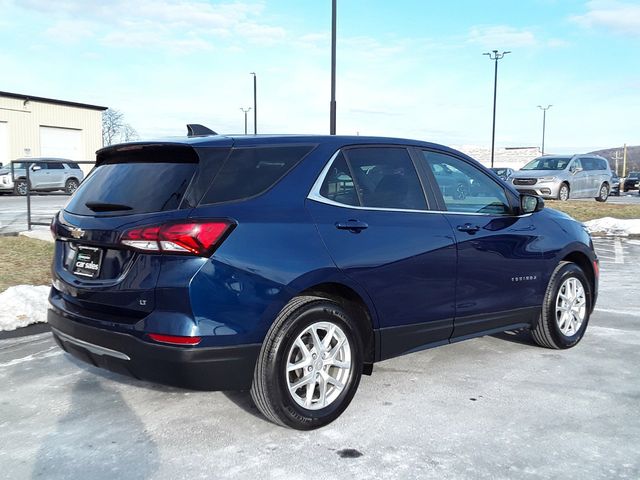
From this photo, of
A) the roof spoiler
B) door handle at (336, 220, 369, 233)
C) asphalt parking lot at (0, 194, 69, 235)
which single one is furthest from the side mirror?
asphalt parking lot at (0, 194, 69, 235)

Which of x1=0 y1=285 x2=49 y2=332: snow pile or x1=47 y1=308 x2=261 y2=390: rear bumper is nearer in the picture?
x1=47 y1=308 x2=261 y2=390: rear bumper

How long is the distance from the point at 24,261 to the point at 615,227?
39.5 ft

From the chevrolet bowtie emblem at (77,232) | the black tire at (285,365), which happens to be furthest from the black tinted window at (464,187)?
the chevrolet bowtie emblem at (77,232)

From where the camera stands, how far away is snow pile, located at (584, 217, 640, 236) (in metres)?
13.5

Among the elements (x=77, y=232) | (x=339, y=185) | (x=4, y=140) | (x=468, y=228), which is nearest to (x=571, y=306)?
(x=468, y=228)

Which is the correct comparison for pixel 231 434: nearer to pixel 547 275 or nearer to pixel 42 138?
pixel 547 275

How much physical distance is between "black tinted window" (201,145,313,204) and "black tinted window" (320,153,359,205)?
211 mm

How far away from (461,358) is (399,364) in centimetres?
54

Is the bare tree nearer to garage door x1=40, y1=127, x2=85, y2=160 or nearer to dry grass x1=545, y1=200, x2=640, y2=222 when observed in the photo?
garage door x1=40, y1=127, x2=85, y2=160

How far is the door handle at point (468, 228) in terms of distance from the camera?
166 inches

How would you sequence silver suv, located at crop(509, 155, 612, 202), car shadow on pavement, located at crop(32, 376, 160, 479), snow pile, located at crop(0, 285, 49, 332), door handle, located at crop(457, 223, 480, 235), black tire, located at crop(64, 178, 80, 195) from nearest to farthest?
car shadow on pavement, located at crop(32, 376, 160, 479)
door handle, located at crop(457, 223, 480, 235)
snow pile, located at crop(0, 285, 49, 332)
silver suv, located at crop(509, 155, 612, 202)
black tire, located at crop(64, 178, 80, 195)

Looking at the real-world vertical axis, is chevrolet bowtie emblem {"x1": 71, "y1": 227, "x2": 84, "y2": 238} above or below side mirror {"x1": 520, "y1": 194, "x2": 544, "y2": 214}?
below

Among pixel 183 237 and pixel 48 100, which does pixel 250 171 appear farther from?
pixel 48 100

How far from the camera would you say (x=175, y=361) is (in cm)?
303
